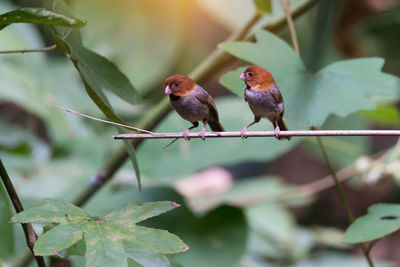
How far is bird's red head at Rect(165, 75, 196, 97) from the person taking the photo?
672 millimetres

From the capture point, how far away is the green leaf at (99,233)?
0.55 m

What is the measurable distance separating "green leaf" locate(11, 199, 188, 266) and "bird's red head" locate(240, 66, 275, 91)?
21cm

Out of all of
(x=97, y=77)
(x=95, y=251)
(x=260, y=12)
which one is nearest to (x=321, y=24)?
(x=260, y=12)

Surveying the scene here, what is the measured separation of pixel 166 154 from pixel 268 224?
993mm

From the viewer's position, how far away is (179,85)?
0.68 meters

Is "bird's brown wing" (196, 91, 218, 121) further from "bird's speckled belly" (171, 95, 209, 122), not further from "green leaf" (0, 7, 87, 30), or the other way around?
"green leaf" (0, 7, 87, 30)

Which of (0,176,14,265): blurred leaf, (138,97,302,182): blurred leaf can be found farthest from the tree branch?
(138,97,302,182): blurred leaf

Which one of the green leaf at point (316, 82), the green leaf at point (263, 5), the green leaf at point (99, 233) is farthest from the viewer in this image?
the green leaf at point (263, 5)

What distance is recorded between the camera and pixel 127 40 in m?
2.29

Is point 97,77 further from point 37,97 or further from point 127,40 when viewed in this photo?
point 127,40

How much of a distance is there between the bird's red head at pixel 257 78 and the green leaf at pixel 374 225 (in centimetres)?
25

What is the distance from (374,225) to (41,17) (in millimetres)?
553

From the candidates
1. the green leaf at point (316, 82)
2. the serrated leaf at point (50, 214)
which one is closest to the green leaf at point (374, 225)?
the green leaf at point (316, 82)

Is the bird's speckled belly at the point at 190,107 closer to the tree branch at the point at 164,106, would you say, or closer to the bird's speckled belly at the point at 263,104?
the bird's speckled belly at the point at 263,104
